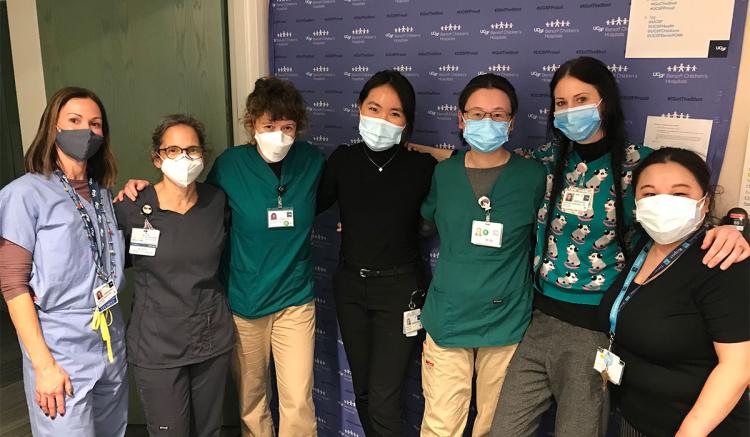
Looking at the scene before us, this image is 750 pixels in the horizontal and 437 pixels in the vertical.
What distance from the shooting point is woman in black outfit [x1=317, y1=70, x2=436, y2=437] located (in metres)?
2.16

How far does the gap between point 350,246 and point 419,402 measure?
3.09 ft

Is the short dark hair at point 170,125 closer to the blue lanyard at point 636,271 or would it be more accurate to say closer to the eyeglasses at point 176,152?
the eyeglasses at point 176,152

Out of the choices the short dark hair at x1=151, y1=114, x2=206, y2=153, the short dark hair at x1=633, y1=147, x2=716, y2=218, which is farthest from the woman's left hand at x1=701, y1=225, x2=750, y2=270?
the short dark hair at x1=151, y1=114, x2=206, y2=153

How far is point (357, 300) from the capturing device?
2.28 m

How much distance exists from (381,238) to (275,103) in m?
0.71

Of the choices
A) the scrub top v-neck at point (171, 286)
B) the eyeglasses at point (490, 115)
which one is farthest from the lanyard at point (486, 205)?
the scrub top v-neck at point (171, 286)

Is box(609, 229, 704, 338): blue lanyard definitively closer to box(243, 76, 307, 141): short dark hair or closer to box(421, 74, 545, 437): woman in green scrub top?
box(421, 74, 545, 437): woman in green scrub top

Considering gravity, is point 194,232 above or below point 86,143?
below

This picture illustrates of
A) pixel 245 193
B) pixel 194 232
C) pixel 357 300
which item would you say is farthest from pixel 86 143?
pixel 357 300

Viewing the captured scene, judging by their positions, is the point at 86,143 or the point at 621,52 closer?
the point at 86,143

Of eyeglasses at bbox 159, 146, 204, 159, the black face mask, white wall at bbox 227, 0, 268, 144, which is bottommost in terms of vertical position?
eyeglasses at bbox 159, 146, 204, 159

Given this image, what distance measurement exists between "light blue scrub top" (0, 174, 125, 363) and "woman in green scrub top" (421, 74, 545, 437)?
1.28 m

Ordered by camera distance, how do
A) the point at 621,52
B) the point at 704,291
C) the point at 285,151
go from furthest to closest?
1. the point at 285,151
2. the point at 621,52
3. the point at 704,291

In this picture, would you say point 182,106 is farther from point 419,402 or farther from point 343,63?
point 419,402
